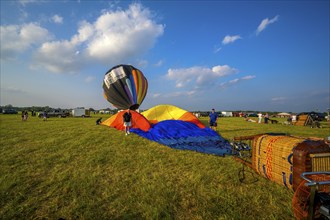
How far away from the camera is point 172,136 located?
1090 cm

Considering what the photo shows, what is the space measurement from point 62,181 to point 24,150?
4412 mm

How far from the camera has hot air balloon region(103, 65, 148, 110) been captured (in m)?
17.0

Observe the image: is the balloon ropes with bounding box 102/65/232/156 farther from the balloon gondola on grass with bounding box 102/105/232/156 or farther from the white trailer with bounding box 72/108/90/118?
the white trailer with bounding box 72/108/90/118

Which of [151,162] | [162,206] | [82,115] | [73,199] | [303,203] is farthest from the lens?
[82,115]

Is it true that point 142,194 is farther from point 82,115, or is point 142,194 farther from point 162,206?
point 82,115

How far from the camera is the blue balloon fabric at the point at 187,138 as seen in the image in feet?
27.1

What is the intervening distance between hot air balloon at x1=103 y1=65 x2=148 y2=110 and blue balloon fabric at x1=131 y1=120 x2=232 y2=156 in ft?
15.9

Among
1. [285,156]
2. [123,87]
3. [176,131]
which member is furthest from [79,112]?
[285,156]

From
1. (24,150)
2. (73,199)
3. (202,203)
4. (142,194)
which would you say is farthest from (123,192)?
(24,150)

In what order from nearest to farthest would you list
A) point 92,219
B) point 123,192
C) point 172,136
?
point 92,219 → point 123,192 → point 172,136

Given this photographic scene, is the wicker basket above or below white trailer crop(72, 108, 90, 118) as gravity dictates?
below

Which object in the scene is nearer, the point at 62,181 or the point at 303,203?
the point at 303,203

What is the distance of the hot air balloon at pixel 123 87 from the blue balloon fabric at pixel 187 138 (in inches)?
190

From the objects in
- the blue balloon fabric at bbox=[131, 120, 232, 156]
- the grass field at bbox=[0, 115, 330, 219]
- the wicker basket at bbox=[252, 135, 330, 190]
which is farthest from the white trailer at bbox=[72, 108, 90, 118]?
the wicker basket at bbox=[252, 135, 330, 190]
